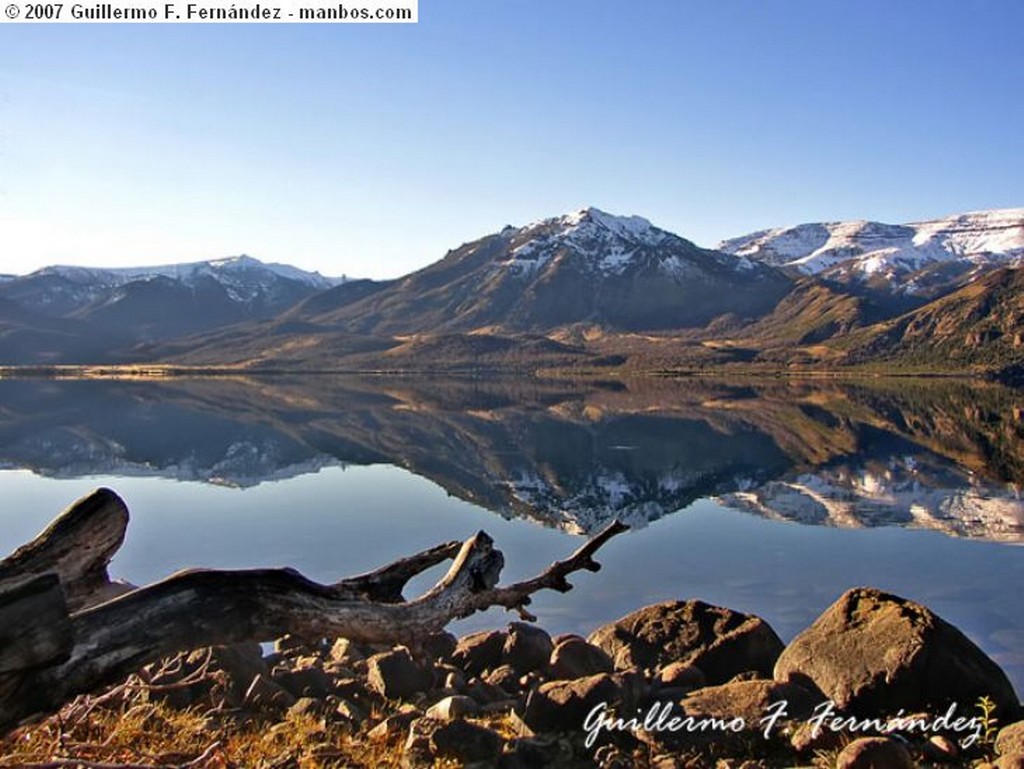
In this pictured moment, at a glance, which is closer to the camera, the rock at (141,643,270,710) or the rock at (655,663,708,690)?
the rock at (141,643,270,710)

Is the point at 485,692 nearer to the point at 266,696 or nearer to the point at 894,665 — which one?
the point at 266,696

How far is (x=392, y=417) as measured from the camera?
3738 inches

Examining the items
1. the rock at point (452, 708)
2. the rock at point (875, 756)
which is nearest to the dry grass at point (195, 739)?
the rock at point (452, 708)

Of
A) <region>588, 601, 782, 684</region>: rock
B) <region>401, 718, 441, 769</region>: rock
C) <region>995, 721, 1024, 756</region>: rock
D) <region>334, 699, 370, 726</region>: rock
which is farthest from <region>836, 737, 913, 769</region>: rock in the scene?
<region>334, 699, 370, 726</region>: rock

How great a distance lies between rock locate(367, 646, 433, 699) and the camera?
14266 millimetres

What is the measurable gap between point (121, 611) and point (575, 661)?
34.0 feet

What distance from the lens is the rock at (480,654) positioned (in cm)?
1645

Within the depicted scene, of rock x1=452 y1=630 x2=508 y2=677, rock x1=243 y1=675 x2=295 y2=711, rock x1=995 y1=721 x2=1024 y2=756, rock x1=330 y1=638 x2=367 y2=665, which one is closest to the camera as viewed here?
rock x1=995 y1=721 x2=1024 y2=756

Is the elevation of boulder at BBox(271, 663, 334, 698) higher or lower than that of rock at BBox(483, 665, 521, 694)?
higher

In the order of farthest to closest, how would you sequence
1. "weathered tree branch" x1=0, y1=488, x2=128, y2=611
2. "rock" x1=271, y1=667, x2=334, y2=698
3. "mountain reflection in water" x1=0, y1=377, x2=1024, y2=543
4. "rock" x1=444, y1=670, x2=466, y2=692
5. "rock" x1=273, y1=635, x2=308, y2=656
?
"mountain reflection in water" x1=0, y1=377, x2=1024, y2=543
"rock" x1=273, y1=635, x2=308, y2=656
"rock" x1=444, y1=670, x2=466, y2=692
"rock" x1=271, y1=667, x2=334, y2=698
"weathered tree branch" x1=0, y1=488, x2=128, y2=611

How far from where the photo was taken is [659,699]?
13414 millimetres

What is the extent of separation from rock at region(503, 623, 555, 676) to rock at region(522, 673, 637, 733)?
3003mm

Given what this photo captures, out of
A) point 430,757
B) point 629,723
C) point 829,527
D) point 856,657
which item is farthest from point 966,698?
point 829,527

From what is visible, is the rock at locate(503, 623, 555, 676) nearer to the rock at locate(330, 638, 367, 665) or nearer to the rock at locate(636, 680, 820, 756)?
the rock at locate(330, 638, 367, 665)
